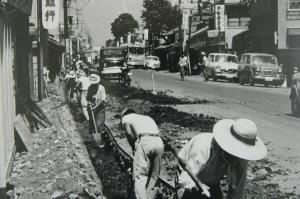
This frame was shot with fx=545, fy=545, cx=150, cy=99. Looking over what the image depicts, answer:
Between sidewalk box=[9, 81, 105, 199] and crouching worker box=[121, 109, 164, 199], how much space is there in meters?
1.73

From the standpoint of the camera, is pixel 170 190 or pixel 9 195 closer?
pixel 9 195

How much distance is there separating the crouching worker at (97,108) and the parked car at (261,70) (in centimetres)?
2135

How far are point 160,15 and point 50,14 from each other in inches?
2498

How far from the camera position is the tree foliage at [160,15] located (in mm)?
84125

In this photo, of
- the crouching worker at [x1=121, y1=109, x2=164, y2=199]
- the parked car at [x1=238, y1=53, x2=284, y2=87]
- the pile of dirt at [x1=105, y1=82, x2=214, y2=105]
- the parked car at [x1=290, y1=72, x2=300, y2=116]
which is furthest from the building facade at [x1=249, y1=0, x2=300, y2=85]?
the crouching worker at [x1=121, y1=109, x2=164, y2=199]

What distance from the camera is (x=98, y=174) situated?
11.0m

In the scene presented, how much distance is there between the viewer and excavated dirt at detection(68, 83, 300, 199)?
9.04 m

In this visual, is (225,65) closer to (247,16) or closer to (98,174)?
(247,16)

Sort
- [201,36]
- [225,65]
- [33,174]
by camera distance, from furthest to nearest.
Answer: [201,36], [225,65], [33,174]

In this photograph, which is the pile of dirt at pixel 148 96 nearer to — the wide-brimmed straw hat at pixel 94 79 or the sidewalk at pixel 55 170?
the sidewalk at pixel 55 170

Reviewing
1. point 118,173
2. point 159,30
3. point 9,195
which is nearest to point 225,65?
point 118,173

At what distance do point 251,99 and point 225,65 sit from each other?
47.6ft

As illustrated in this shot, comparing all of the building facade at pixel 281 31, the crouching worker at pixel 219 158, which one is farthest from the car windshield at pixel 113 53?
the crouching worker at pixel 219 158

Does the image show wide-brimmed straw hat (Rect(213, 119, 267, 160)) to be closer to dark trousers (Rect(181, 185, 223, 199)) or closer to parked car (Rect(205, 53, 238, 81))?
dark trousers (Rect(181, 185, 223, 199))
